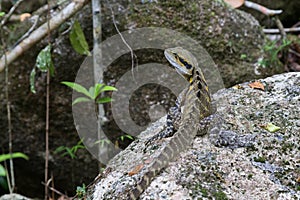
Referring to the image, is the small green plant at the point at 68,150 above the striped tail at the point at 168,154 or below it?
below

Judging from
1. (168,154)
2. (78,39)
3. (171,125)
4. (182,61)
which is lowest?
(171,125)

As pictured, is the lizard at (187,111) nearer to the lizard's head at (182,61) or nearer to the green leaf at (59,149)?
the lizard's head at (182,61)

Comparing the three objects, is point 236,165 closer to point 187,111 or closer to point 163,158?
point 163,158

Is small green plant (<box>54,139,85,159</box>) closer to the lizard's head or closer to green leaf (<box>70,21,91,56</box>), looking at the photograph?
green leaf (<box>70,21,91,56</box>)

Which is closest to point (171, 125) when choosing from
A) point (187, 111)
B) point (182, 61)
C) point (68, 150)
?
point (187, 111)

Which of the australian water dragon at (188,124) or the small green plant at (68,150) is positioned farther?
the small green plant at (68,150)

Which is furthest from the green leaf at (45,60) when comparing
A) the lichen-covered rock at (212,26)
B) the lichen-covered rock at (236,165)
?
the lichen-covered rock at (236,165)

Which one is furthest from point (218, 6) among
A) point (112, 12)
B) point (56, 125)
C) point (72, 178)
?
point (72, 178)

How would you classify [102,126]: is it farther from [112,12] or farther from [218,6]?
[218,6]

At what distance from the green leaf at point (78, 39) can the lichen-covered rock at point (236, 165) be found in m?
Result: 2.06

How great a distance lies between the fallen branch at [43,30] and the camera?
5668 millimetres

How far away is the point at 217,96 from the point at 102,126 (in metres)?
2.04

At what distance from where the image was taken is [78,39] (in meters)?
5.58

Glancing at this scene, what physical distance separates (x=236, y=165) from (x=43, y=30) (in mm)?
3558
